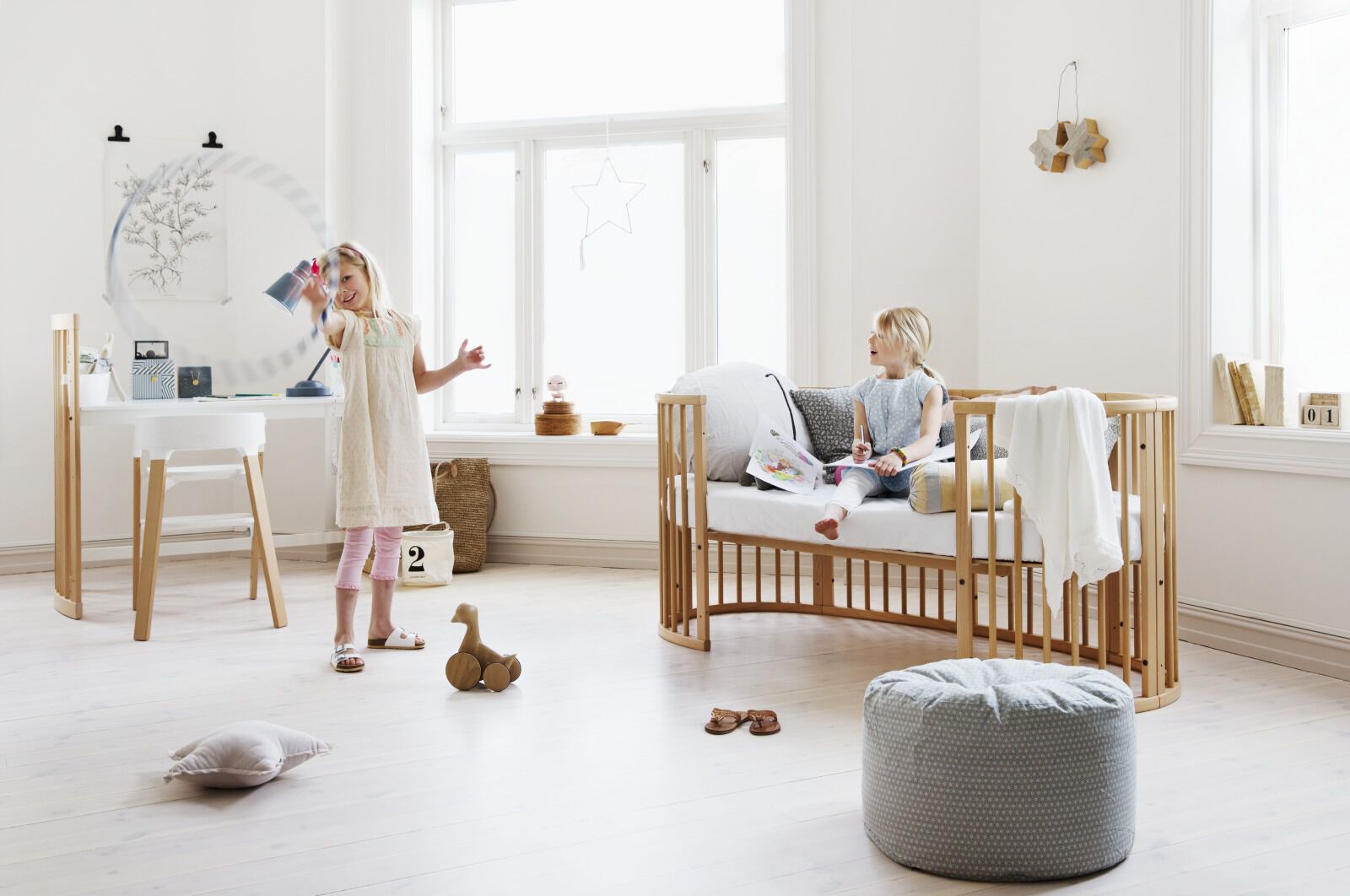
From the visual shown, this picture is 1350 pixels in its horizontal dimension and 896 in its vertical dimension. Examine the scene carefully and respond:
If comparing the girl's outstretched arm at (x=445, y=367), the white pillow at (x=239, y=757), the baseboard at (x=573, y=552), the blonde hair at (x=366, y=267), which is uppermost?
the blonde hair at (x=366, y=267)

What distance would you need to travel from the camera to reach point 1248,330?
3.26 meters

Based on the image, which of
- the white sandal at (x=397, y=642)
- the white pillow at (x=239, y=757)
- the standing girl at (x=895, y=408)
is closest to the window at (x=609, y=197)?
the standing girl at (x=895, y=408)

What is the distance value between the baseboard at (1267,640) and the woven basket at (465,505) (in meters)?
2.58

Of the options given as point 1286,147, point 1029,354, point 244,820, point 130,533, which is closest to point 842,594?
point 1029,354

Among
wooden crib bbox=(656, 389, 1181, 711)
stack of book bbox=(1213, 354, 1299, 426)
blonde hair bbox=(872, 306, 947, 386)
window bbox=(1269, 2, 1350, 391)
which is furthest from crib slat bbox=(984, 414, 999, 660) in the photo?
window bbox=(1269, 2, 1350, 391)

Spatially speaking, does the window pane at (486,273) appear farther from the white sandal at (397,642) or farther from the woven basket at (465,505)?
the white sandal at (397,642)

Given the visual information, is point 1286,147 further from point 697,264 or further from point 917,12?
point 697,264

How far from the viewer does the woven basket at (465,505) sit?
14.6ft

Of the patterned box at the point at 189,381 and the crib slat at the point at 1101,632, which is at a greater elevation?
the patterned box at the point at 189,381

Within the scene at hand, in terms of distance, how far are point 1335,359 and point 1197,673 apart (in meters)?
0.98

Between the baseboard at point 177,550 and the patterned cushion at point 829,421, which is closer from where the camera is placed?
the patterned cushion at point 829,421

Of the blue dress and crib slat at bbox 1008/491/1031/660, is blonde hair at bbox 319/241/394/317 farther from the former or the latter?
crib slat at bbox 1008/491/1031/660

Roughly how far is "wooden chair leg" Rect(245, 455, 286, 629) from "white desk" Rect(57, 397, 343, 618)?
21 centimetres

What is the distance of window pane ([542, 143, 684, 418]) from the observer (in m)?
4.73
